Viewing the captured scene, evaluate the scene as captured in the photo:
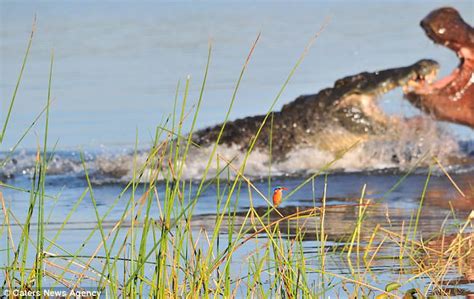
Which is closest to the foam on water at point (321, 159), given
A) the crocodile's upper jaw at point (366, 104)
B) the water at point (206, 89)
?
the water at point (206, 89)

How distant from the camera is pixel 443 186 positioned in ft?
31.8

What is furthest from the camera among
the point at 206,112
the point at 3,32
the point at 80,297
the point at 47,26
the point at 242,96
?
the point at 47,26

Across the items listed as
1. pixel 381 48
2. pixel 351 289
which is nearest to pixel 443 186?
pixel 351 289

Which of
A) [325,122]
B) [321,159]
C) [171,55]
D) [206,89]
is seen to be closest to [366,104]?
[325,122]

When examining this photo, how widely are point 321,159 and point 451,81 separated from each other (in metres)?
1.58

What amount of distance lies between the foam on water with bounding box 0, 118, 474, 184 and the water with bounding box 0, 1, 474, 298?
2 centimetres

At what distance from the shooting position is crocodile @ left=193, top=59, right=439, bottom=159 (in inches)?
479

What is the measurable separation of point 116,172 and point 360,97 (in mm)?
2423

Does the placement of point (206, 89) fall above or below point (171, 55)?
below

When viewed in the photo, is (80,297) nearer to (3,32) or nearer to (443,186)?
(443,186)

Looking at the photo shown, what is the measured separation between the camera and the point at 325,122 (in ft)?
40.4

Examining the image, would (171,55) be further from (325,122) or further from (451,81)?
(451,81)

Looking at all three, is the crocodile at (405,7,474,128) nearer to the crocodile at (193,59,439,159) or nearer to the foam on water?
the foam on water

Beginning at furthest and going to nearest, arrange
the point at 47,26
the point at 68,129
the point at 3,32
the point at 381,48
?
the point at 47,26 < the point at 3,32 < the point at 381,48 < the point at 68,129
